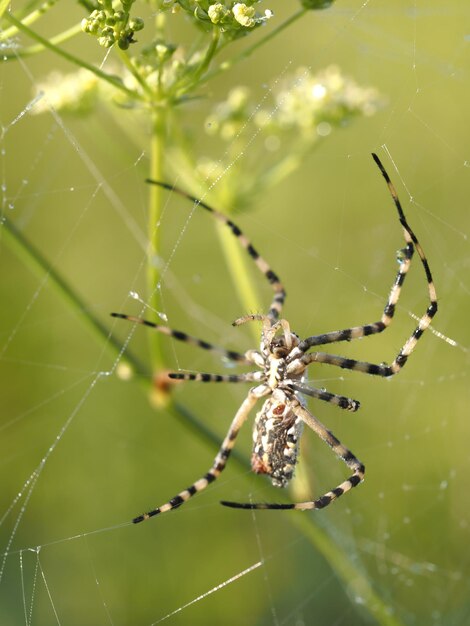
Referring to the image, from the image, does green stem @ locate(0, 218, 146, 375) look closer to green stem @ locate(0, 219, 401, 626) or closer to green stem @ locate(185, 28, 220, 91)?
green stem @ locate(0, 219, 401, 626)

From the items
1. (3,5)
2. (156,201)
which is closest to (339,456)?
(156,201)

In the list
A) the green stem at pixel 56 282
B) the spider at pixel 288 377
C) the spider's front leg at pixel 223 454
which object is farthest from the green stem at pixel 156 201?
the spider's front leg at pixel 223 454

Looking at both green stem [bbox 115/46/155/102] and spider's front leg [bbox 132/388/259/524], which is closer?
green stem [bbox 115/46/155/102]

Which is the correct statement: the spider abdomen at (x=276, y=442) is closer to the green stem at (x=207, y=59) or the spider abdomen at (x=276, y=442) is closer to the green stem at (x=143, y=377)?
the green stem at (x=143, y=377)

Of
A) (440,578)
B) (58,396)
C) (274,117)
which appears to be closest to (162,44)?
(274,117)

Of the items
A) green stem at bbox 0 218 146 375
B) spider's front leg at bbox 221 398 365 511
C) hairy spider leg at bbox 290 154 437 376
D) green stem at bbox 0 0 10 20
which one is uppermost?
green stem at bbox 0 0 10 20

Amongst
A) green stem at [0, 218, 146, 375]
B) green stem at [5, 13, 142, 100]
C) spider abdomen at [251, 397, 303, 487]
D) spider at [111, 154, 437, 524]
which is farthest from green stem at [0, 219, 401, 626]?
green stem at [5, 13, 142, 100]
